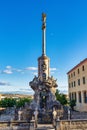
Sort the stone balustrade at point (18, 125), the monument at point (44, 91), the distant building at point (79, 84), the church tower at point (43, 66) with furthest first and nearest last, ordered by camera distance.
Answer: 1. the distant building at point (79, 84)
2. the church tower at point (43, 66)
3. the monument at point (44, 91)
4. the stone balustrade at point (18, 125)

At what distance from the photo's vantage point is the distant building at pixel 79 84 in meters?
48.8

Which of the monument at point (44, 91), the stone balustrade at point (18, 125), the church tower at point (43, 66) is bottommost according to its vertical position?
the stone balustrade at point (18, 125)

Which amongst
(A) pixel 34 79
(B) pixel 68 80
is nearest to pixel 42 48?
(A) pixel 34 79

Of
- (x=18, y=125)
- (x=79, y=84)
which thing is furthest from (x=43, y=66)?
(x=79, y=84)

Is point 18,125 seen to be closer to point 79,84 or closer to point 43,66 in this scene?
point 43,66

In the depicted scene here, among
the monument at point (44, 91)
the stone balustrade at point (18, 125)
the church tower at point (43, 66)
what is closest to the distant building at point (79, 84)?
the church tower at point (43, 66)

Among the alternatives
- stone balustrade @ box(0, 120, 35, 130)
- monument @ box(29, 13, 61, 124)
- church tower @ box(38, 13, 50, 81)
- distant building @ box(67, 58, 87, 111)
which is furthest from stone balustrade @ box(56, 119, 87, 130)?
distant building @ box(67, 58, 87, 111)

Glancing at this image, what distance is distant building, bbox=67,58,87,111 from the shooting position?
160ft

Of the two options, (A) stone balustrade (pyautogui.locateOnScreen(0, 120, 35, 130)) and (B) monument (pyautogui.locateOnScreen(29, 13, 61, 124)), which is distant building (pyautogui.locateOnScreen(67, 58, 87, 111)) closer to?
(B) monument (pyautogui.locateOnScreen(29, 13, 61, 124))

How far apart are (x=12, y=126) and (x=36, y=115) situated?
9.40m

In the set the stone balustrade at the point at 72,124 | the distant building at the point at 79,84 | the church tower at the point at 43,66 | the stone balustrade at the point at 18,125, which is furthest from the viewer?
the distant building at the point at 79,84

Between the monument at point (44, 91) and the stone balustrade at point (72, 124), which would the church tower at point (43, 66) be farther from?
the stone balustrade at point (72, 124)

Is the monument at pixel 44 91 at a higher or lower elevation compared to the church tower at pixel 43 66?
lower

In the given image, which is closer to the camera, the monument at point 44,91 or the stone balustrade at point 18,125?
the stone balustrade at point 18,125
